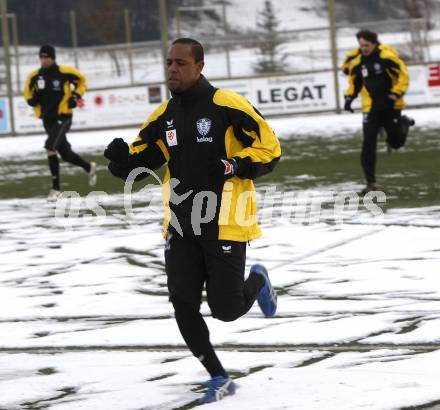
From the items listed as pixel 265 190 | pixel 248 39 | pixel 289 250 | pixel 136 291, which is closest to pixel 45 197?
pixel 265 190

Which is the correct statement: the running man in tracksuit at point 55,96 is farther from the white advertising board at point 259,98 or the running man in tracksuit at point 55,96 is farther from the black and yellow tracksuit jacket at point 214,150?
the white advertising board at point 259,98

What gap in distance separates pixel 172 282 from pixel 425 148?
14015mm

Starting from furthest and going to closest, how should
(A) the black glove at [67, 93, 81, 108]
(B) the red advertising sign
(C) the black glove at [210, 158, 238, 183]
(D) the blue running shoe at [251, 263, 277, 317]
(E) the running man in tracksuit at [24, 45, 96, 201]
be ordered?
(B) the red advertising sign < (A) the black glove at [67, 93, 81, 108] < (E) the running man in tracksuit at [24, 45, 96, 201] < (D) the blue running shoe at [251, 263, 277, 317] < (C) the black glove at [210, 158, 238, 183]

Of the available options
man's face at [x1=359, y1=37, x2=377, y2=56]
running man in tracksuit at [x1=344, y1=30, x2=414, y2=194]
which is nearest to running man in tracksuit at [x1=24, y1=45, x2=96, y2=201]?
running man in tracksuit at [x1=344, y1=30, x2=414, y2=194]

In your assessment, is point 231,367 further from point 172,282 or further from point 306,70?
point 306,70

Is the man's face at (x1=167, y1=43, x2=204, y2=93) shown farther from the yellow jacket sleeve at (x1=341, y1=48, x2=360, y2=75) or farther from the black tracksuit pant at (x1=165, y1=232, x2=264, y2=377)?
the yellow jacket sleeve at (x1=341, y1=48, x2=360, y2=75)

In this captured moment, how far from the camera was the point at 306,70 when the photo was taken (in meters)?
29.7

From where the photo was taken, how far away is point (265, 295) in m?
7.05

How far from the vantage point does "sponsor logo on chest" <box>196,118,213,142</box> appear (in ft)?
21.2

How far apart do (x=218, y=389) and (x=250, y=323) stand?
1868mm

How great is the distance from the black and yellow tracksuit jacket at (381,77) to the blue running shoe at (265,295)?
310 inches

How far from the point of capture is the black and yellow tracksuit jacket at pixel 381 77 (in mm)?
14609

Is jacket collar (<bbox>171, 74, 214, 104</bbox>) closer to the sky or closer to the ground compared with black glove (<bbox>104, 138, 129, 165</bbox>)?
closer to the sky

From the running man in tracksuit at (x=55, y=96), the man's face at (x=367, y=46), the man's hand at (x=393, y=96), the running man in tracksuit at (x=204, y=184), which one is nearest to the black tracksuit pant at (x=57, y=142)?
the running man in tracksuit at (x=55, y=96)
